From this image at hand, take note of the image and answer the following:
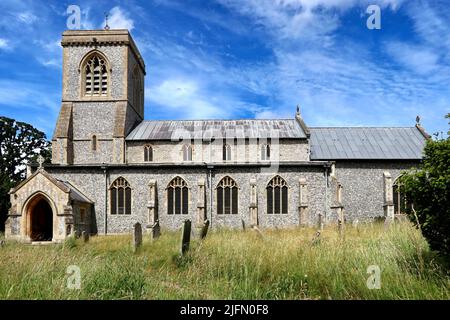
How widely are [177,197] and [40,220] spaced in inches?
346

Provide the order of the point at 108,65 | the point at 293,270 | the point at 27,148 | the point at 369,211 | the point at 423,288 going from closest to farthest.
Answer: the point at 423,288 < the point at 293,270 < the point at 369,211 < the point at 108,65 < the point at 27,148

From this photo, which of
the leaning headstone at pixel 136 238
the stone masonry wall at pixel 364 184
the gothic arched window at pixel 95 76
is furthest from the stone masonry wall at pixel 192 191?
the leaning headstone at pixel 136 238

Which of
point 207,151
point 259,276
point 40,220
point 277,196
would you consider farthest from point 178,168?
point 259,276

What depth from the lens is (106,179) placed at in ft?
76.6

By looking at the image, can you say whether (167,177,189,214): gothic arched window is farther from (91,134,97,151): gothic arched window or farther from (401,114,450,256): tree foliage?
(401,114,450,256): tree foliage

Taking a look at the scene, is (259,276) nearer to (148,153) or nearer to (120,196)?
(120,196)

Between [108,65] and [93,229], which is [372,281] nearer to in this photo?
[93,229]

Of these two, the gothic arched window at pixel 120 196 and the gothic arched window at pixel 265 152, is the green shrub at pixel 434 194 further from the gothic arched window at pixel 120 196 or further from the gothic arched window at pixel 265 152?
the gothic arched window at pixel 265 152

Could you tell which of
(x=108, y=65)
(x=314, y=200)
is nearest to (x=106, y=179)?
(x=108, y=65)

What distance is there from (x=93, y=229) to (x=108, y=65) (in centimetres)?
1407

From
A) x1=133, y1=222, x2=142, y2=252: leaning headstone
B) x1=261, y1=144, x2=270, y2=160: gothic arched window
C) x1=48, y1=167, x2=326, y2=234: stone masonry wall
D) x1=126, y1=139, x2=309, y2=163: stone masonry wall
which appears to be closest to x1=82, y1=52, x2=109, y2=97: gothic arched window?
x1=126, y1=139, x2=309, y2=163: stone masonry wall

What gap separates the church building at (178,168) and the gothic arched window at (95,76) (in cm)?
8

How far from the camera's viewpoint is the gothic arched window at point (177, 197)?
2308cm

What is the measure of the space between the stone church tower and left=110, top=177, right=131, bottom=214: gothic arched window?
5.04 metres
